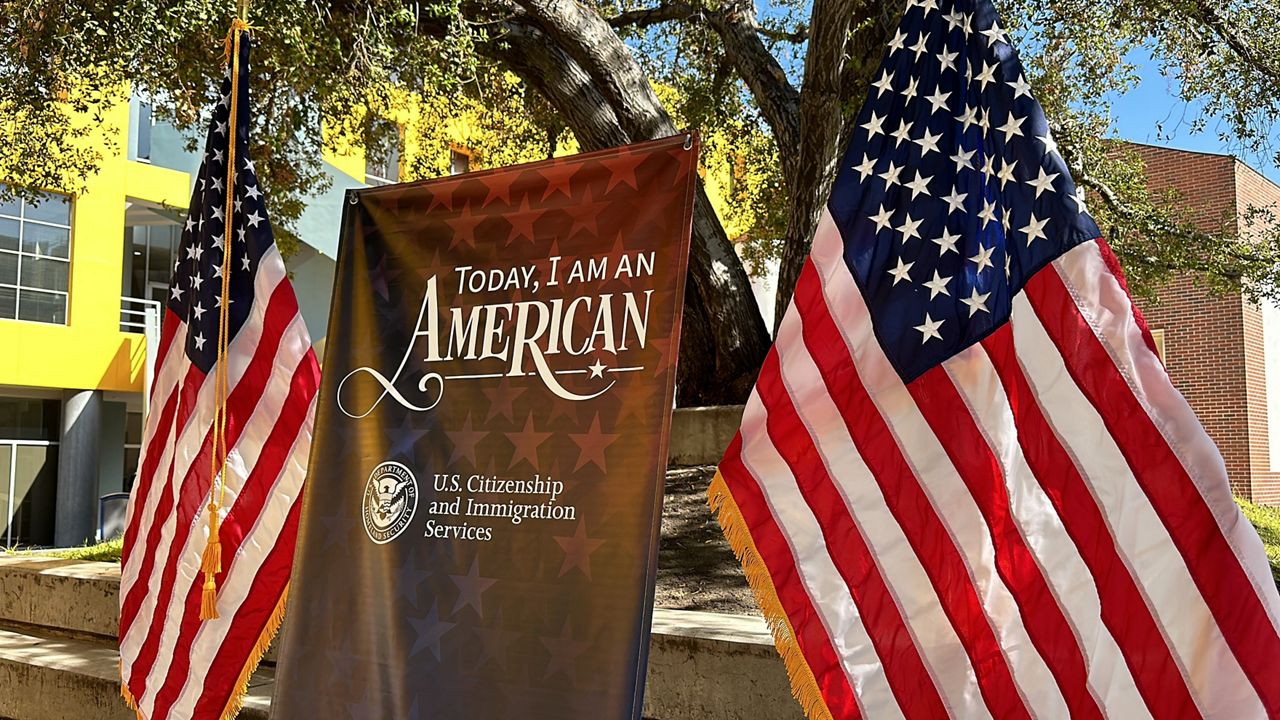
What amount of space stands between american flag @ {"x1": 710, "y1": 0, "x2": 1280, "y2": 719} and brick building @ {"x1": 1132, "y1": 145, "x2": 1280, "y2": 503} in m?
19.7

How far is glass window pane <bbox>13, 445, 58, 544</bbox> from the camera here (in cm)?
1859

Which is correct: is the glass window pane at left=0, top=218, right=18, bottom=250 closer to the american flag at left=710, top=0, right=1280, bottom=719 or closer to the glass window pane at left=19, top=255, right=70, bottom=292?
the glass window pane at left=19, top=255, right=70, bottom=292

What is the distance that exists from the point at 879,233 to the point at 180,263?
10.5 feet

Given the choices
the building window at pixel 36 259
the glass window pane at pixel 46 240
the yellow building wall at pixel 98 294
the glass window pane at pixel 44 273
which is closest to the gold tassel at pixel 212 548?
the yellow building wall at pixel 98 294

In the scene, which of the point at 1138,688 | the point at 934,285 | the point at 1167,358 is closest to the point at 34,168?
the point at 934,285

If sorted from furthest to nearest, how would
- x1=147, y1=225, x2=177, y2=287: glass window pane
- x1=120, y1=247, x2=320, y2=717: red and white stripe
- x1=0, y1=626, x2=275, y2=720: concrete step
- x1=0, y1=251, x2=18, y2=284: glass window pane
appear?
x1=147, y1=225, x2=177, y2=287: glass window pane → x1=0, y1=251, x2=18, y2=284: glass window pane → x1=0, y1=626, x2=275, y2=720: concrete step → x1=120, y1=247, x2=320, y2=717: red and white stripe

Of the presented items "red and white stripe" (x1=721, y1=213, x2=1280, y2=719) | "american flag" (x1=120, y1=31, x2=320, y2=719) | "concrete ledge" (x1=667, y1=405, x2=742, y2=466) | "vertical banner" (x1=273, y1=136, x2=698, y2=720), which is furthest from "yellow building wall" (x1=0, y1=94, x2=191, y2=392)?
"red and white stripe" (x1=721, y1=213, x2=1280, y2=719)

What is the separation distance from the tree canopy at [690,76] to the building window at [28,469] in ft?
33.4

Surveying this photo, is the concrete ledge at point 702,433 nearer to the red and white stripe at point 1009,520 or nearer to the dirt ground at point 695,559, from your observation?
the dirt ground at point 695,559

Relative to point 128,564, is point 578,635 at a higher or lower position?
higher

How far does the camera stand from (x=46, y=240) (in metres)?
18.4

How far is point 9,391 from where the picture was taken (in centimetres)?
1833

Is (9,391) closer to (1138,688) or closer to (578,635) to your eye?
(578,635)

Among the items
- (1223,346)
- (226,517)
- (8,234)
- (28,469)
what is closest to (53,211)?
(8,234)
